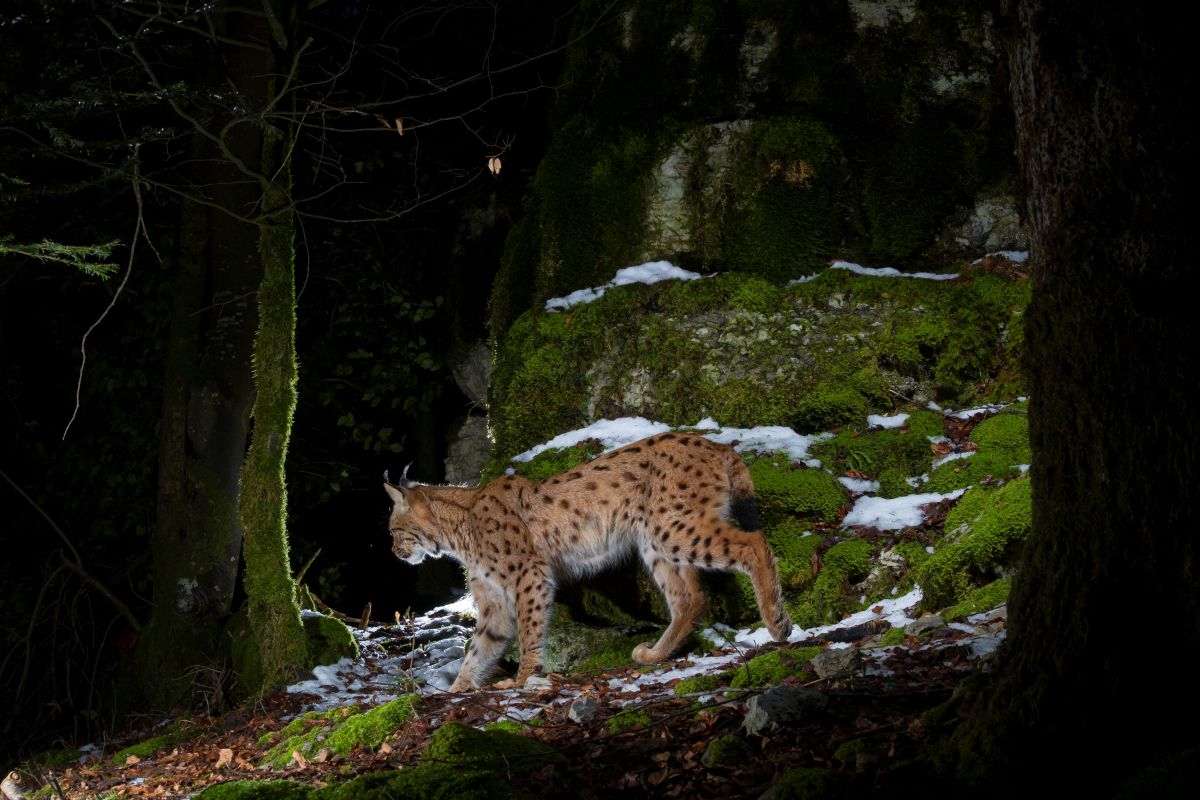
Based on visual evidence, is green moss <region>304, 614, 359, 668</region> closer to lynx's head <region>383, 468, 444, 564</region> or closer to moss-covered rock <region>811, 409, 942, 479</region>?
lynx's head <region>383, 468, 444, 564</region>

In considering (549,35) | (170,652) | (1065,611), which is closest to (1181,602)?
(1065,611)

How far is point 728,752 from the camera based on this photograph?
12.2 ft

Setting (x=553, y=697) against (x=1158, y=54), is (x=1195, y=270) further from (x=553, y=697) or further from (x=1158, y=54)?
(x=553, y=697)

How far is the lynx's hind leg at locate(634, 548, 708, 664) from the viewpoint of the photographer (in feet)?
23.1

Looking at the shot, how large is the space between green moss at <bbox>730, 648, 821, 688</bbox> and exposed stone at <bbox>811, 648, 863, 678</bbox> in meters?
0.10

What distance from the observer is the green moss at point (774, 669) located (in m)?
4.83

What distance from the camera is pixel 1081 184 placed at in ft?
9.43

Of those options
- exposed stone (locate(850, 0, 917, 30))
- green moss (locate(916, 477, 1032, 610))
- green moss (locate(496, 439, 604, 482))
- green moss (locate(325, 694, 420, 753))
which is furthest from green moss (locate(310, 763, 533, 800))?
exposed stone (locate(850, 0, 917, 30))

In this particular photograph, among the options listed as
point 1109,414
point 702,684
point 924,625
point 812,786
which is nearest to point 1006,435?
point 924,625

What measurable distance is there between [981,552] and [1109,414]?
3.40 metres

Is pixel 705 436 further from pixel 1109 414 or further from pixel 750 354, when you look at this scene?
pixel 1109 414

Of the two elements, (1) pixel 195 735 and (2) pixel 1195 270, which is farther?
(1) pixel 195 735

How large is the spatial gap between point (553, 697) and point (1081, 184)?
13.4 ft

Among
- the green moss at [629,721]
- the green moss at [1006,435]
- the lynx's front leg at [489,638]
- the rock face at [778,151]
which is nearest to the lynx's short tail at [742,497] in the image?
the green moss at [1006,435]
